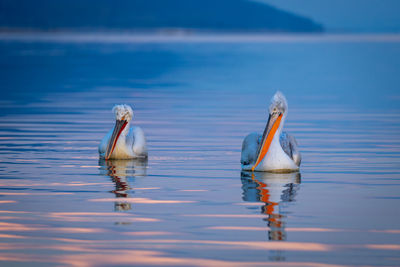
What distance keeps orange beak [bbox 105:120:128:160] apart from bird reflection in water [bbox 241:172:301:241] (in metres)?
1.81

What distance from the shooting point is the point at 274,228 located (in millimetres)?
7566

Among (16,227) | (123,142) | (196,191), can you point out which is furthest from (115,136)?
(16,227)

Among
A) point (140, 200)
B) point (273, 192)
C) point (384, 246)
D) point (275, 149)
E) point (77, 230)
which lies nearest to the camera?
point (384, 246)

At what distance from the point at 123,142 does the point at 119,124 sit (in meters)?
0.27

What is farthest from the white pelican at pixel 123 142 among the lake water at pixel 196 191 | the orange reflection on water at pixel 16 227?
the orange reflection on water at pixel 16 227

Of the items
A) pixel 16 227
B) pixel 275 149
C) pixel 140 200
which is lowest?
pixel 16 227

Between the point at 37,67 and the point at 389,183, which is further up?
the point at 37,67

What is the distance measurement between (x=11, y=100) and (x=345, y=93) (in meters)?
8.20

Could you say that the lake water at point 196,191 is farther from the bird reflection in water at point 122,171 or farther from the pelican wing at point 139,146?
the pelican wing at point 139,146

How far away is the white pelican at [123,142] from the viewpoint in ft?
37.3

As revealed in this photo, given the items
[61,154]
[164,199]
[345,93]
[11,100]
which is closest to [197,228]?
[164,199]

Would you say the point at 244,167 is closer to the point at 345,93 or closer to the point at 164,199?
the point at 164,199

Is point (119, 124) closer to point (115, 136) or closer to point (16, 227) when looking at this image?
point (115, 136)

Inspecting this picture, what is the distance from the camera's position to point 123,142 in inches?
452
